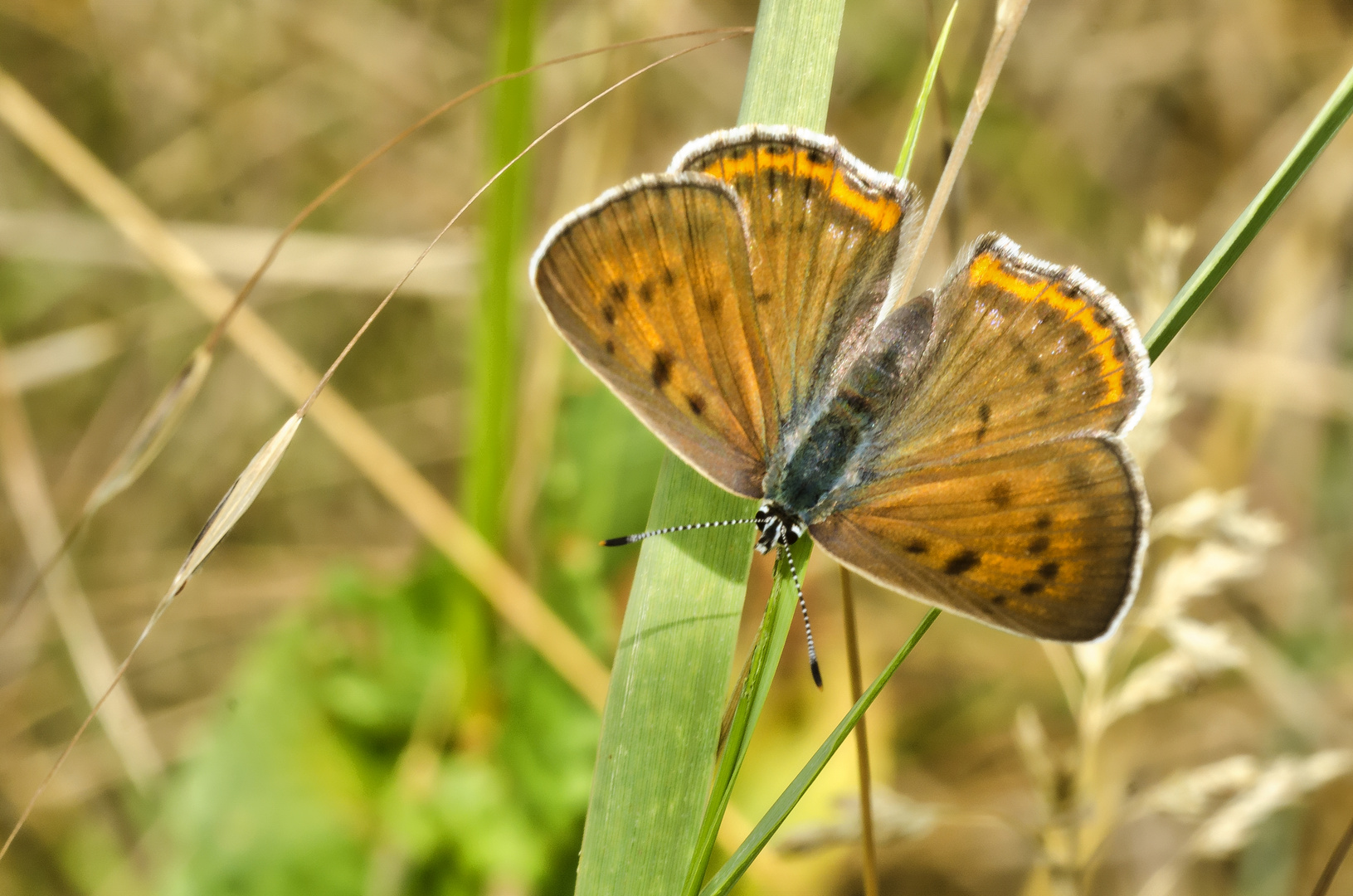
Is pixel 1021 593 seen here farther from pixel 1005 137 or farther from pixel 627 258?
pixel 1005 137

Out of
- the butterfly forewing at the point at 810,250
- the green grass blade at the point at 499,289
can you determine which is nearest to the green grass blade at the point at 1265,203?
the butterfly forewing at the point at 810,250

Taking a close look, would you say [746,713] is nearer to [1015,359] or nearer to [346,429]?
[1015,359]

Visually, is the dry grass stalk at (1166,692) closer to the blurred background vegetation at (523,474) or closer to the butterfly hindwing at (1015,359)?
the blurred background vegetation at (523,474)

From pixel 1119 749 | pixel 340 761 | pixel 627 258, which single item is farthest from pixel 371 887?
pixel 1119 749

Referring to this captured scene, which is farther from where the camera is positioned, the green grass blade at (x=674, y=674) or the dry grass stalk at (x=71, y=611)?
the dry grass stalk at (x=71, y=611)

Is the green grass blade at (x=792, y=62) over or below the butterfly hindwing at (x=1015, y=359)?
over

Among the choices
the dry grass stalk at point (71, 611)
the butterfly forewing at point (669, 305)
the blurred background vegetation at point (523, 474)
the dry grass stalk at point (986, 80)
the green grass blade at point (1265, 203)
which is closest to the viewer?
the green grass blade at point (1265, 203)

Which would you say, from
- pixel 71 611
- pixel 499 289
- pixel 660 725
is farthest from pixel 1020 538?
pixel 71 611
